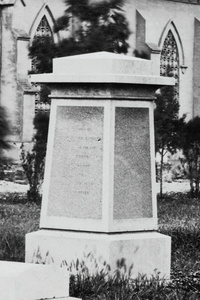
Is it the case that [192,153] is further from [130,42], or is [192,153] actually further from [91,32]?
[130,42]

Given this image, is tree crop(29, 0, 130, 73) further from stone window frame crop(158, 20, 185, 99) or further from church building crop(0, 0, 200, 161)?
stone window frame crop(158, 20, 185, 99)

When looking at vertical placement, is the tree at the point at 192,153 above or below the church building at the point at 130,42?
below

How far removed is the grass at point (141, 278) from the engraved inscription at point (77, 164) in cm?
62

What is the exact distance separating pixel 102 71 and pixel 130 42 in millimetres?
27853

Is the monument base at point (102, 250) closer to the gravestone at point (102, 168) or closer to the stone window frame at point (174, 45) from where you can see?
the gravestone at point (102, 168)

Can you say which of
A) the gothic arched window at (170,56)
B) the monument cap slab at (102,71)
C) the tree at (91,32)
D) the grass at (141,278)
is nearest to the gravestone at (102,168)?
the monument cap slab at (102,71)

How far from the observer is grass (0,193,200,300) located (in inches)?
354

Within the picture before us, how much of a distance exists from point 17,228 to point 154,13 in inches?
1059

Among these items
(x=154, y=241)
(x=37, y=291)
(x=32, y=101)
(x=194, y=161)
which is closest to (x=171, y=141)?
(x=194, y=161)

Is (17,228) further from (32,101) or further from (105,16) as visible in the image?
(32,101)

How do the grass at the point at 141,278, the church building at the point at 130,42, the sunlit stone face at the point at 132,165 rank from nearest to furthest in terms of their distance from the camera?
the grass at the point at 141,278
the sunlit stone face at the point at 132,165
the church building at the point at 130,42

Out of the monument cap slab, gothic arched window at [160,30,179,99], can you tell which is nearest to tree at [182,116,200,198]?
the monument cap slab

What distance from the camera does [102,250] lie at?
386 inches

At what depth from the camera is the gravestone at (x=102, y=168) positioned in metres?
9.86
